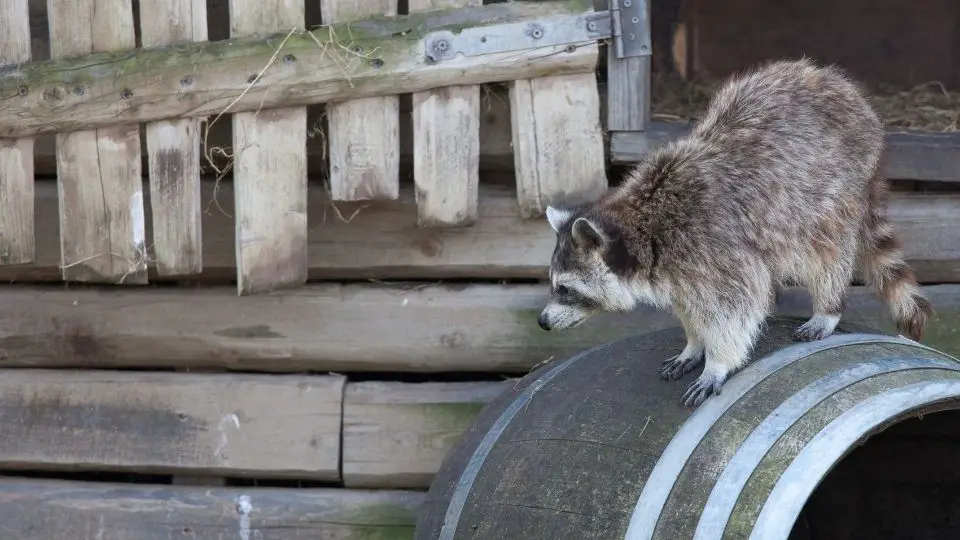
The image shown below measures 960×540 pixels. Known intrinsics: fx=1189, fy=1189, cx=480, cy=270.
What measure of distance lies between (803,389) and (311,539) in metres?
2.05

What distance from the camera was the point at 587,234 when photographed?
3.30m

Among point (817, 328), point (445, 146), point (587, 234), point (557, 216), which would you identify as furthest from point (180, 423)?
point (817, 328)

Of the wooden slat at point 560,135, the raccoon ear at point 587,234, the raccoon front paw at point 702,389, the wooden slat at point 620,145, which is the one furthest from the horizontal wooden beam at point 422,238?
the raccoon front paw at point 702,389

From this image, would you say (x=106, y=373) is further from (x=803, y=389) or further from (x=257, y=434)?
(x=803, y=389)

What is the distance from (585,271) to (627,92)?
33.0 inches

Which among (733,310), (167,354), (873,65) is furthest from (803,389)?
(873,65)

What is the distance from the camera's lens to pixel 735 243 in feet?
10.6

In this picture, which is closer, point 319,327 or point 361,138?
point 361,138

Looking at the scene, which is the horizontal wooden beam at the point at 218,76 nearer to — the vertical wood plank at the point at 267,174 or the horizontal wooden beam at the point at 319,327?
the vertical wood plank at the point at 267,174

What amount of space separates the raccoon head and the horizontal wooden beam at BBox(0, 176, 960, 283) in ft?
2.09

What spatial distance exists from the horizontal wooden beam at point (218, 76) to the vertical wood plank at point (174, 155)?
4 centimetres

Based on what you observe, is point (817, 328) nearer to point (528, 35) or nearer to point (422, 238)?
point (528, 35)

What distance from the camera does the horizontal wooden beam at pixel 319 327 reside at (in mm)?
4152

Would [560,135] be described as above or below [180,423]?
above
